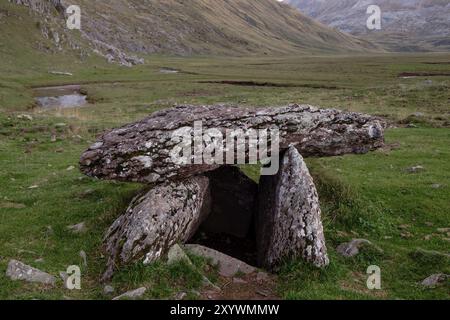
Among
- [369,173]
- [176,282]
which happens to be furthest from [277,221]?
[369,173]

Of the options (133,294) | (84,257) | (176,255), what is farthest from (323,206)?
(84,257)

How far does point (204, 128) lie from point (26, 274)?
25.2 feet

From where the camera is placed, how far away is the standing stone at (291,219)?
45.9ft

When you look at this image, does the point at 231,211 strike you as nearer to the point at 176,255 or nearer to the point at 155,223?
the point at 176,255

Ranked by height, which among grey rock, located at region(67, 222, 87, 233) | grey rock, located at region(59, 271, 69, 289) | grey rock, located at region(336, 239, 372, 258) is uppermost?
grey rock, located at region(67, 222, 87, 233)

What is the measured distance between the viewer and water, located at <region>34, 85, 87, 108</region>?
63.4 metres

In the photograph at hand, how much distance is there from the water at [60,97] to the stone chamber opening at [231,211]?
48233 millimetres

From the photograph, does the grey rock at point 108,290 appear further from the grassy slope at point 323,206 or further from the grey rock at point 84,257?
the grey rock at point 84,257

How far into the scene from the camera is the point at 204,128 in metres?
16.4

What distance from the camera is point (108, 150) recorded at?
1600cm

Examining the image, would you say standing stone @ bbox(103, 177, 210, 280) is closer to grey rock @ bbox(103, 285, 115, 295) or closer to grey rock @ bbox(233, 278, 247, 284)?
grey rock @ bbox(103, 285, 115, 295)

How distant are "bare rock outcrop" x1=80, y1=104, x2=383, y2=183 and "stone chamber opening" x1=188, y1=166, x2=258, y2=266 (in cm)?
261

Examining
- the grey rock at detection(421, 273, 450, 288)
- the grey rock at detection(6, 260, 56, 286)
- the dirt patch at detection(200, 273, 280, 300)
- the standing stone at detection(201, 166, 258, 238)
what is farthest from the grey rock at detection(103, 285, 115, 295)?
the grey rock at detection(421, 273, 450, 288)

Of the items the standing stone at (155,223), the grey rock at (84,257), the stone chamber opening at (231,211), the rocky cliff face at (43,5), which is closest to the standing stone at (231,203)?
the stone chamber opening at (231,211)
